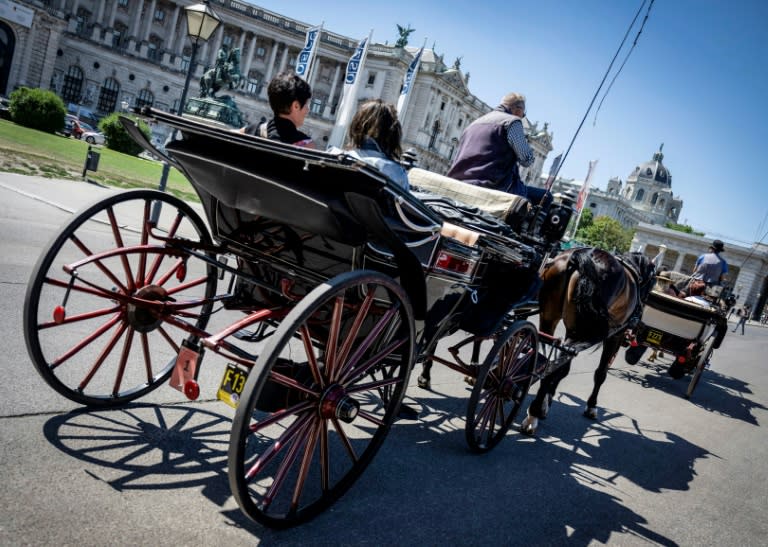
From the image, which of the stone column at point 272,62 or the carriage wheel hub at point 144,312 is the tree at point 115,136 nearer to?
the carriage wheel hub at point 144,312

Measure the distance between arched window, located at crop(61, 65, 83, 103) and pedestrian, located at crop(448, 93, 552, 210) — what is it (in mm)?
61159

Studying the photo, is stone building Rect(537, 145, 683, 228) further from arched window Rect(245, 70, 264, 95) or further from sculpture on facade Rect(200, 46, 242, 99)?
sculpture on facade Rect(200, 46, 242, 99)

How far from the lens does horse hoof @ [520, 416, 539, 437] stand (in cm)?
475

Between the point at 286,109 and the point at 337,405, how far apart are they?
1806mm

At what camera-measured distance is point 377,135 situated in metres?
3.09

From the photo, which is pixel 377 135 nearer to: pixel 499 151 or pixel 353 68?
pixel 499 151

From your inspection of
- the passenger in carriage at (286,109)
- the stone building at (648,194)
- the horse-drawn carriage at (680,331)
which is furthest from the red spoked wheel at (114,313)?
the stone building at (648,194)

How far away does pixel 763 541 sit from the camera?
3.84 meters

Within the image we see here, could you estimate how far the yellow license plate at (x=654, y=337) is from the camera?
8.73 m

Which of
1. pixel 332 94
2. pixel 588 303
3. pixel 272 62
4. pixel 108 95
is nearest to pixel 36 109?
pixel 588 303

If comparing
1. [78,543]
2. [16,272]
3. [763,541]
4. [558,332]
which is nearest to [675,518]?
[763,541]

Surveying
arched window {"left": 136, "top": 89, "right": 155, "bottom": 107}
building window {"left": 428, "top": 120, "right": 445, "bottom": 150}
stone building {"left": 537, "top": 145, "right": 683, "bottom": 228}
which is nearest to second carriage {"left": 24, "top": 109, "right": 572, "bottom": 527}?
arched window {"left": 136, "top": 89, "right": 155, "bottom": 107}

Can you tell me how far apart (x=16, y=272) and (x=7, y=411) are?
9.91 ft

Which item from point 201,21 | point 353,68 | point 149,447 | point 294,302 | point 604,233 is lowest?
point 149,447
